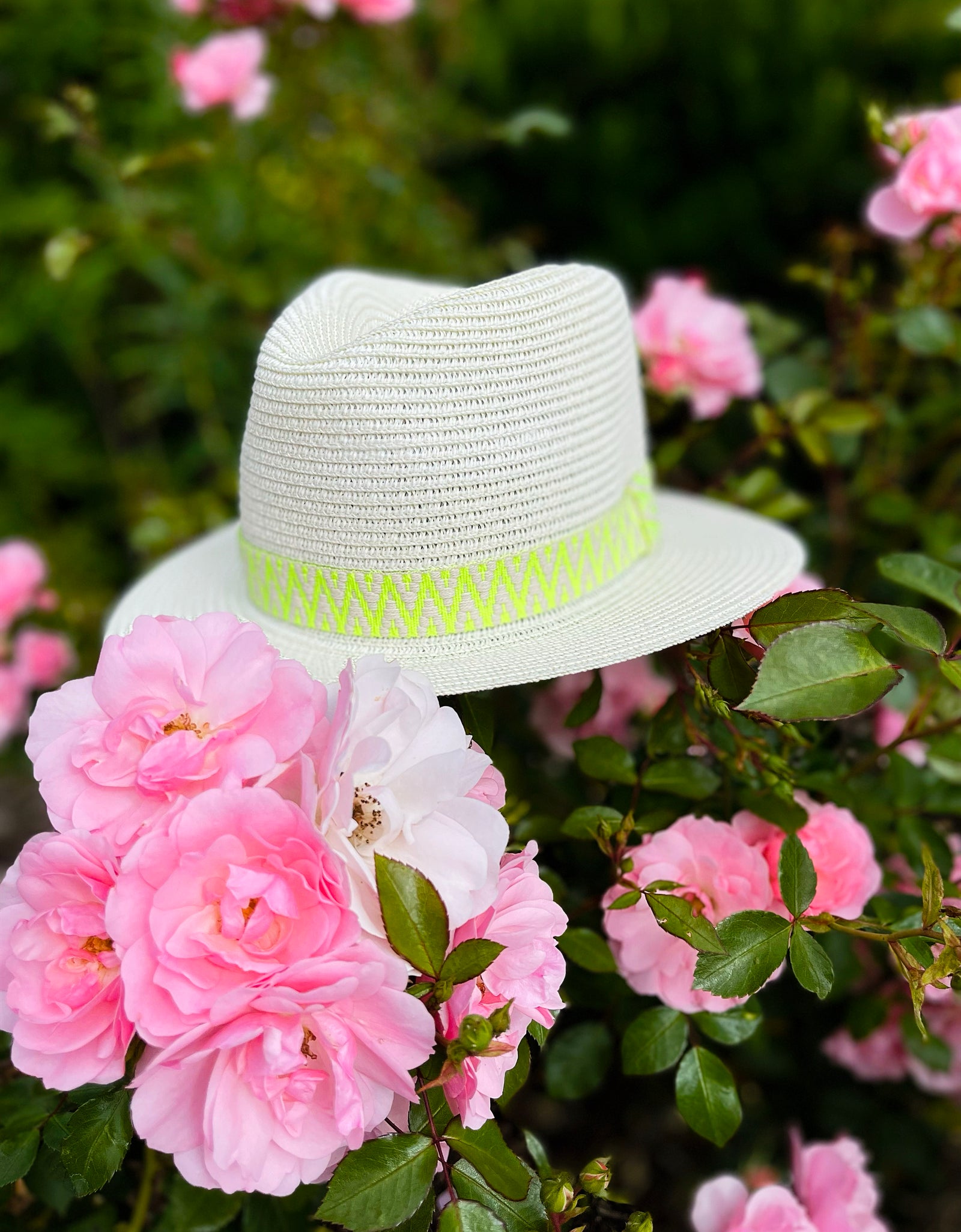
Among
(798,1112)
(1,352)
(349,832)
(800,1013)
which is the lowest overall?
(798,1112)

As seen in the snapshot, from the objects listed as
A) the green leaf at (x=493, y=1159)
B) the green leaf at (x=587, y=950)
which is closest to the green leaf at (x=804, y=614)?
the green leaf at (x=587, y=950)

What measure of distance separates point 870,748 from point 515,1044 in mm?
628

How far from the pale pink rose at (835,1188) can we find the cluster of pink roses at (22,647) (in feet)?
3.99

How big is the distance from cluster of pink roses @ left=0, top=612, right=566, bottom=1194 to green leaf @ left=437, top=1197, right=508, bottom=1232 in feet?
0.18

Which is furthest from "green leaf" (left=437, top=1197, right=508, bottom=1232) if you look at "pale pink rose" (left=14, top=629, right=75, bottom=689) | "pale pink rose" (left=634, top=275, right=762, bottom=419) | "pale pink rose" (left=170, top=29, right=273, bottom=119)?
"pale pink rose" (left=170, top=29, right=273, bottom=119)

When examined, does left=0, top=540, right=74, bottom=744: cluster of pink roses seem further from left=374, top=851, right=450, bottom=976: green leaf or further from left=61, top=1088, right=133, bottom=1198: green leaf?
left=374, top=851, right=450, bottom=976: green leaf

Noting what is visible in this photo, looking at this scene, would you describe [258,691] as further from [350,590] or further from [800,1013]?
[800,1013]

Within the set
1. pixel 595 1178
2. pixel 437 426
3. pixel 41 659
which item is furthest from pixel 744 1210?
pixel 41 659

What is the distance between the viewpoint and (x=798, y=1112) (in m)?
1.35

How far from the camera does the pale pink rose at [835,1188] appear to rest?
0.77 metres

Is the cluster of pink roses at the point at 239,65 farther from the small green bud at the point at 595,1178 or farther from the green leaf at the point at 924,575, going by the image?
the small green bud at the point at 595,1178

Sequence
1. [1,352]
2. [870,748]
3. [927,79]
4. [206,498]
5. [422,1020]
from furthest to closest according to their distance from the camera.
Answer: [1,352], [927,79], [206,498], [870,748], [422,1020]

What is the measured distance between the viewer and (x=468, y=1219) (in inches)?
21.8

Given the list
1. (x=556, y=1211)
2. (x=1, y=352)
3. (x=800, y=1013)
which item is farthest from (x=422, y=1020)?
(x=1, y=352)
